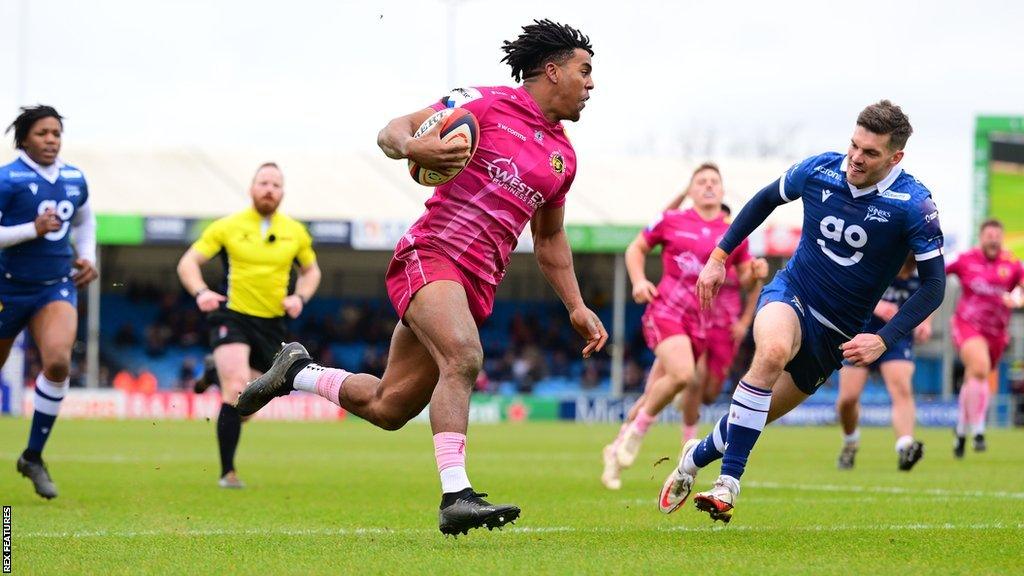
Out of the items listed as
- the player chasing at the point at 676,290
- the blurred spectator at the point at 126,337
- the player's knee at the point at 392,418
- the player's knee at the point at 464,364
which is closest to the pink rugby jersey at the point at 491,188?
the player's knee at the point at 464,364

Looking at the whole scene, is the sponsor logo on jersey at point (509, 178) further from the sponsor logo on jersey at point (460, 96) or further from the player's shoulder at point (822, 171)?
the player's shoulder at point (822, 171)

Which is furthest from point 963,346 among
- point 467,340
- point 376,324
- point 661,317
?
point 376,324

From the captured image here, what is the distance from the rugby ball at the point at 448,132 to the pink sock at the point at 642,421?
4996 mm

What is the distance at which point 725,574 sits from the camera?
5473mm

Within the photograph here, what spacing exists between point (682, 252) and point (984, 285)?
6.70 meters

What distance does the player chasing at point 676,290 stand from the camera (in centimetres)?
1129

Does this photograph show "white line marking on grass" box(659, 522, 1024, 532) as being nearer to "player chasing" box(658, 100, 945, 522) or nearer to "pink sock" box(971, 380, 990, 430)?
"player chasing" box(658, 100, 945, 522)

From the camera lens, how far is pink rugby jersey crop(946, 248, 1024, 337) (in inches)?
675

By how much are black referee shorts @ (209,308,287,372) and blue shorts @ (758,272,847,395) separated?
15.9 feet

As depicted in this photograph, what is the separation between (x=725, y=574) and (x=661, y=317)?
6.33 m

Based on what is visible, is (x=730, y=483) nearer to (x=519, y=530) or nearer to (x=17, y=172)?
(x=519, y=530)

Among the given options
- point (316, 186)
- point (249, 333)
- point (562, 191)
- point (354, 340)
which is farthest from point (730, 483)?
point (354, 340)

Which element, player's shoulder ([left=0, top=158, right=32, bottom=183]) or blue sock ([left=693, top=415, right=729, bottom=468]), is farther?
player's shoulder ([left=0, top=158, right=32, bottom=183])
